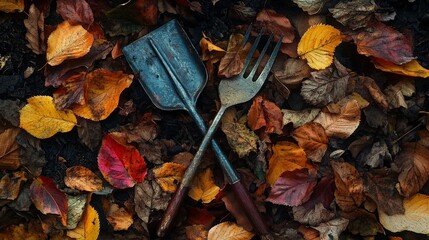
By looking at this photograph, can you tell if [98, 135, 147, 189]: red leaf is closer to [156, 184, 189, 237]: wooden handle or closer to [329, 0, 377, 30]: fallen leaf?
[156, 184, 189, 237]: wooden handle

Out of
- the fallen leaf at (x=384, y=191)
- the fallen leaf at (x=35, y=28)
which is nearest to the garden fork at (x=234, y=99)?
the fallen leaf at (x=384, y=191)

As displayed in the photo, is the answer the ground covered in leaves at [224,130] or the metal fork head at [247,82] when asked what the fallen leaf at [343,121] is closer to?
the ground covered in leaves at [224,130]

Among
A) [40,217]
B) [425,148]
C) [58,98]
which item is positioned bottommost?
[425,148]

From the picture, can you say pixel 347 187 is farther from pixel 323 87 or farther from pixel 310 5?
pixel 310 5

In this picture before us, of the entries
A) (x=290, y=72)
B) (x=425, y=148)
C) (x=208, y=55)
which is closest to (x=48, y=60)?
(x=208, y=55)

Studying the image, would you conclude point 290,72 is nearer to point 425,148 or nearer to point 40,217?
point 425,148
